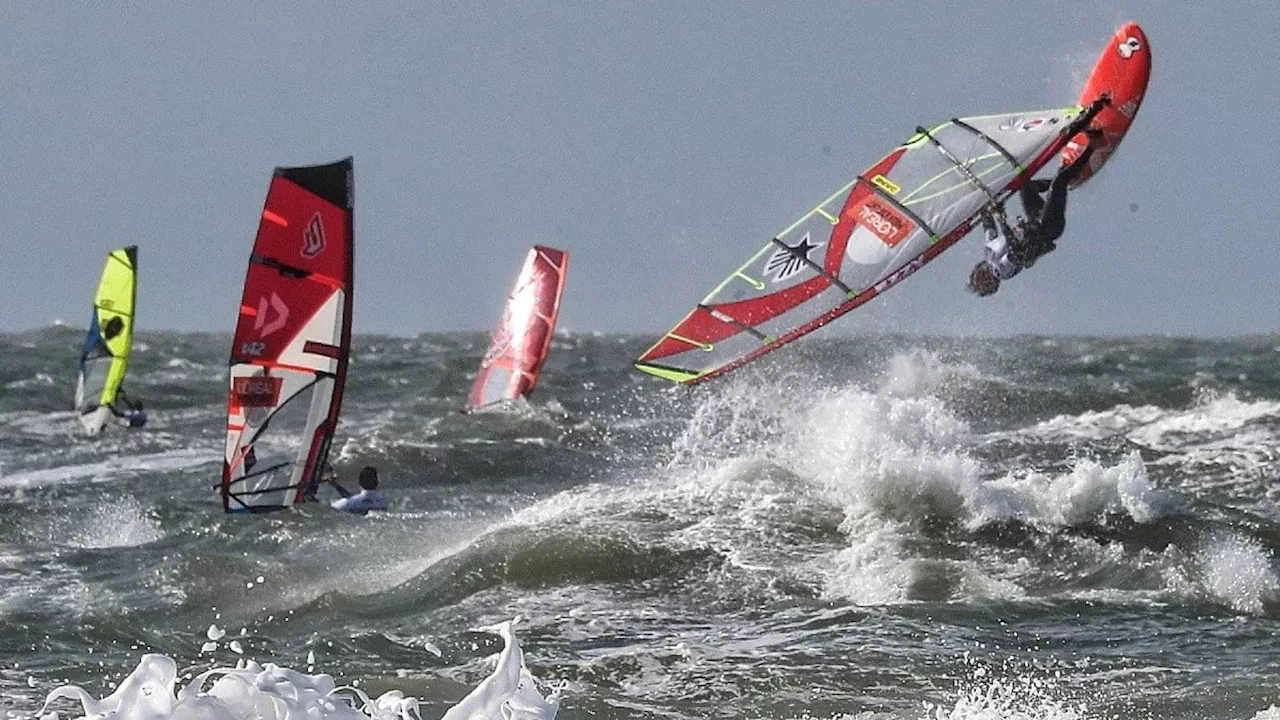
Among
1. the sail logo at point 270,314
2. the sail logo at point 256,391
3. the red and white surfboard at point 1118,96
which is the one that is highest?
the red and white surfboard at point 1118,96

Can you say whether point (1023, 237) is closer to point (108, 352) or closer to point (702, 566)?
point (702, 566)

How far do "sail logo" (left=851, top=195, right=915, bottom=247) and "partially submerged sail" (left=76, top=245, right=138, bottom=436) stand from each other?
822 centimetres

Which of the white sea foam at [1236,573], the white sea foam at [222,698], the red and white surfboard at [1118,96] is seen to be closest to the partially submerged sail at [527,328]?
the red and white surfboard at [1118,96]

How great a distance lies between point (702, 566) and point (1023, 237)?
2.64 m

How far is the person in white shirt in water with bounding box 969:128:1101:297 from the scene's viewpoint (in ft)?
33.4

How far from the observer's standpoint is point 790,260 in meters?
11.7

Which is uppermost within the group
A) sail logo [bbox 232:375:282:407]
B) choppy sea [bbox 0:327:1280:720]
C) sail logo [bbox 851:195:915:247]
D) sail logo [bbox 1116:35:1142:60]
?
sail logo [bbox 1116:35:1142:60]

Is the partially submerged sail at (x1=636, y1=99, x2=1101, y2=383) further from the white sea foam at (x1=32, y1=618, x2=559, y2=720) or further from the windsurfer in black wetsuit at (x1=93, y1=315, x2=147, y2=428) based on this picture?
the windsurfer in black wetsuit at (x1=93, y1=315, x2=147, y2=428)

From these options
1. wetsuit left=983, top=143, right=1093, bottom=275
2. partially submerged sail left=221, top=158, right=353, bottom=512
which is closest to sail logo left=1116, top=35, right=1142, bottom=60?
wetsuit left=983, top=143, right=1093, bottom=275

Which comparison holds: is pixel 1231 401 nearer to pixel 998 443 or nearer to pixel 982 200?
pixel 998 443

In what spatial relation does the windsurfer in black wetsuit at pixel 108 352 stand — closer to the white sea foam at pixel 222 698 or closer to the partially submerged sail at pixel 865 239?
the partially submerged sail at pixel 865 239

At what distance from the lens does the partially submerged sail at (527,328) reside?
19.0 metres

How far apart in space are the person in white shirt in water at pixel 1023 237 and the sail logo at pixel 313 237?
3.63m

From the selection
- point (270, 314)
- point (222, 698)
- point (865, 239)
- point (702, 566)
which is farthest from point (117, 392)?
point (222, 698)
